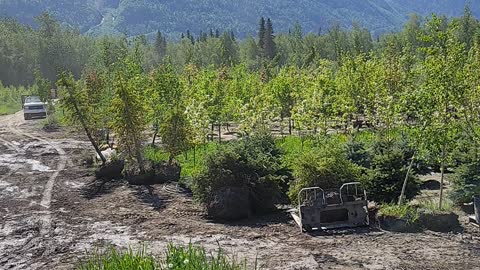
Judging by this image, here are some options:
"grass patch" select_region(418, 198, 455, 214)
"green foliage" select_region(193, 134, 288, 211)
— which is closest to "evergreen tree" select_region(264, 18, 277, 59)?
"green foliage" select_region(193, 134, 288, 211)

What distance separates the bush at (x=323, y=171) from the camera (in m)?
12.9

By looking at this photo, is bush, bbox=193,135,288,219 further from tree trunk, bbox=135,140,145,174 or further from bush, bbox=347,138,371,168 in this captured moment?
tree trunk, bbox=135,140,145,174

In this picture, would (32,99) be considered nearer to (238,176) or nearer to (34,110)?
(34,110)

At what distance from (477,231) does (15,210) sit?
1147cm

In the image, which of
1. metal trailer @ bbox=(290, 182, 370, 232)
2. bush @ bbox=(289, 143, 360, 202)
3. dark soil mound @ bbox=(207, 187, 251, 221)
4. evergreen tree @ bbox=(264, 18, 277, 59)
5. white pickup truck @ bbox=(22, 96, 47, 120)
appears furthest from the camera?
evergreen tree @ bbox=(264, 18, 277, 59)

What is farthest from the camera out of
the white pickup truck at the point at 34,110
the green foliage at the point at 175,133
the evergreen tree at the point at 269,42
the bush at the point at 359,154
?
the evergreen tree at the point at 269,42

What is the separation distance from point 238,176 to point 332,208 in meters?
2.58

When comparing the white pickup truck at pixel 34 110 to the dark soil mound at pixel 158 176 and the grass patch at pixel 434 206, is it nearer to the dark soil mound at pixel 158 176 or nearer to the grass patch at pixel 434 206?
the dark soil mound at pixel 158 176

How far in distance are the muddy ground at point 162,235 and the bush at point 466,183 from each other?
953 mm

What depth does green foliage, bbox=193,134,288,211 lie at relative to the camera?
44.8 ft

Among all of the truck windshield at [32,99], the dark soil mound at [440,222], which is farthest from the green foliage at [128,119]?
the truck windshield at [32,99]

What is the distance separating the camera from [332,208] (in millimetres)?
12242

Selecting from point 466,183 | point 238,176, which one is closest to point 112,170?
point 238,176

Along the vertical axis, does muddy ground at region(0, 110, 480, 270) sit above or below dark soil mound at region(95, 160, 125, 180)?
below
